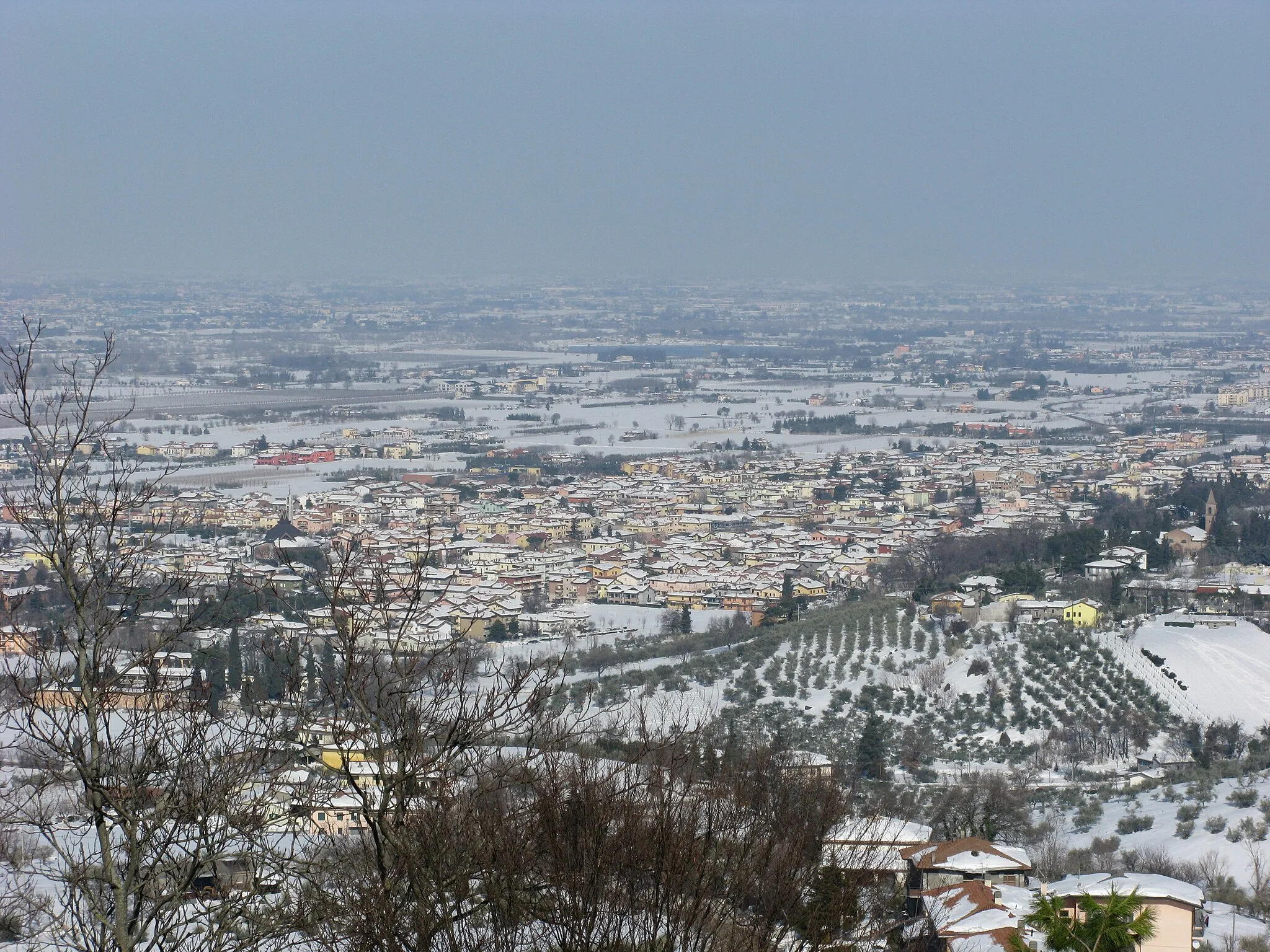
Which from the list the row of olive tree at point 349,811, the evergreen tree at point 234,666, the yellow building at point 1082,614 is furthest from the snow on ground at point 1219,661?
the row of olive tree at point 349,811

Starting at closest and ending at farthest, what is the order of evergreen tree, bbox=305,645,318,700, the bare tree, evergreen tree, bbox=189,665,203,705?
1. the bare tree
2. evergreen tree, bbox=189,665,203,705
3. evergreen tree, bbox=305,645,318,700

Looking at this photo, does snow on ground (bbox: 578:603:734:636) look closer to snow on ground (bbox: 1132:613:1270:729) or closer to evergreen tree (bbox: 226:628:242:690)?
snow on ground (bbox: 1132:613:1270:729)

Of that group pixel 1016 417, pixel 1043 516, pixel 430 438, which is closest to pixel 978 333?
pixel 1016 417

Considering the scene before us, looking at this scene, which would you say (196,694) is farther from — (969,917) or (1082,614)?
(1082,614)

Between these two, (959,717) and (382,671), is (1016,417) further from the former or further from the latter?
(382,671)

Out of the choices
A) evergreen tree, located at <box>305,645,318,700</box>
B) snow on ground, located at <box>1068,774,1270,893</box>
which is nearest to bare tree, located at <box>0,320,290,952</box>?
evergreen tree, located at <box>305,645,318,700</box>

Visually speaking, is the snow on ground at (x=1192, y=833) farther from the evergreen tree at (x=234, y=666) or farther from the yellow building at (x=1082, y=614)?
the evergreen tree at (x=234, y=666)
